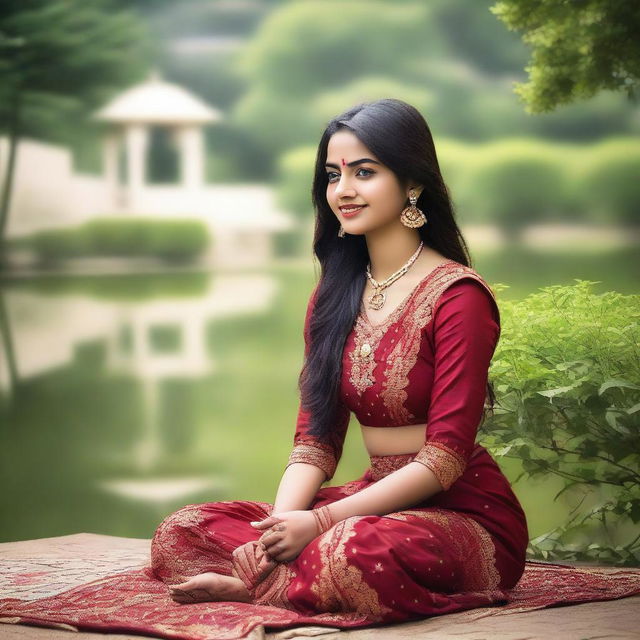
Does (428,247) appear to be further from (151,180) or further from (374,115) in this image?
(151,180)

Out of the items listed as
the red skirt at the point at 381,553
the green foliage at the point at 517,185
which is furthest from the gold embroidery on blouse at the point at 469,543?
the green foliage at the point at 517,185

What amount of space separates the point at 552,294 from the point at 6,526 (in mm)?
3048

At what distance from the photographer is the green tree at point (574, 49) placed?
15.1ft

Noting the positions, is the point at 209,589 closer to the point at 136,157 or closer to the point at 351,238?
the point at 351,238

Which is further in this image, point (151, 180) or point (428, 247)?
point (151, 180)

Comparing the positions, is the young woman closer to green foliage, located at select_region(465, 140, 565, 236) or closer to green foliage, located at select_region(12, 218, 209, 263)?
green foliage, located at select_region(465, 140, 565, 236)

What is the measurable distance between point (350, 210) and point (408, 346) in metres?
0.39

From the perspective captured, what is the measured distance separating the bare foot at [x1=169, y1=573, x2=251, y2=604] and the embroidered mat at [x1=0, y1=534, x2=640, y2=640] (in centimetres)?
2

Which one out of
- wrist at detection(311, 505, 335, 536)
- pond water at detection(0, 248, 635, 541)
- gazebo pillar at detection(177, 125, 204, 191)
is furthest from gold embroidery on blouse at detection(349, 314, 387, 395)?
gazebo pillar at detection(177, 125, 204, 191)

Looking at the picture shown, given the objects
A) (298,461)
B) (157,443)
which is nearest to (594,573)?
(298,461)

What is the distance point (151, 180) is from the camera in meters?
5.95

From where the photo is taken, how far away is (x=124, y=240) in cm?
608

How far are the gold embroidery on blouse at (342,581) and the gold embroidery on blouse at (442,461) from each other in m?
0.24

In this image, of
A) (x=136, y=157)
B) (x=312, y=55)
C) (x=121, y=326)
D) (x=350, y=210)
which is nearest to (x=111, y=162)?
(x=136, y=157)
